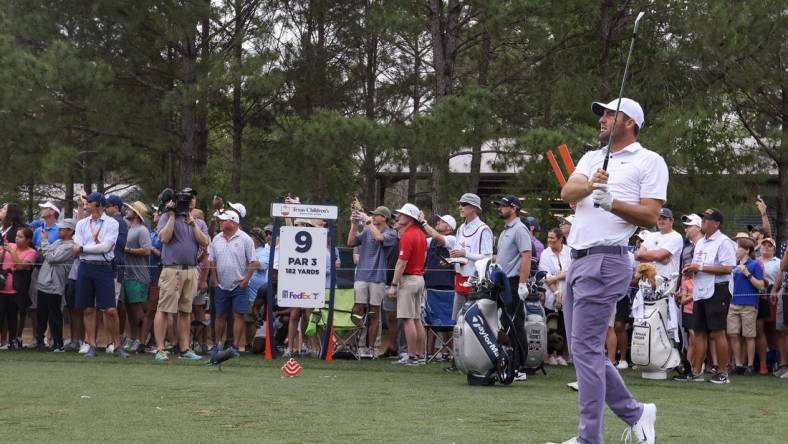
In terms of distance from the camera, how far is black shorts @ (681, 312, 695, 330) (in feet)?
45.4

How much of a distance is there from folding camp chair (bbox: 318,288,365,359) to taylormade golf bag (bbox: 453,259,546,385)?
367 cm

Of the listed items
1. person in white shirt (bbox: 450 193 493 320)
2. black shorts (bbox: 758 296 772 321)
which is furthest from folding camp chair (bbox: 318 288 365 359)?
black shorts (bbox: 758 296 772 321)

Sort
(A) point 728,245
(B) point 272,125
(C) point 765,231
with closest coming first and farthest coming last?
(A) point 728,245 → (C) point 765,231 → (B) point 272,125

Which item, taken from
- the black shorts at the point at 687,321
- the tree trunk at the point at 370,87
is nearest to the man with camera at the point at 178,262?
the black shorts at the point at 687,321

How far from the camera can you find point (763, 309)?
14883 mm

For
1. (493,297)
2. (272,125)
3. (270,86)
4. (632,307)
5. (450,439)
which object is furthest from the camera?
(272,125)

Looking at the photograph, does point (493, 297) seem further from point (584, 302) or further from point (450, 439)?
point (584, 302)

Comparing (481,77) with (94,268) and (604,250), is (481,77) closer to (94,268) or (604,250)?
(94,268)

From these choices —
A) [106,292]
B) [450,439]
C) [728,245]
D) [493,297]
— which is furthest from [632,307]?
[450,439]

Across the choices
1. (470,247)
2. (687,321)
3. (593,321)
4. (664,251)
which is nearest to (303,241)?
(470,247)

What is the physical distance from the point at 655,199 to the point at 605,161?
0.35 meters

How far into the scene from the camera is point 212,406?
9.43 metres

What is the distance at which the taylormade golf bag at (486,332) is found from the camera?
38.9 feet

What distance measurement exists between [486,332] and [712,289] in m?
3.14
